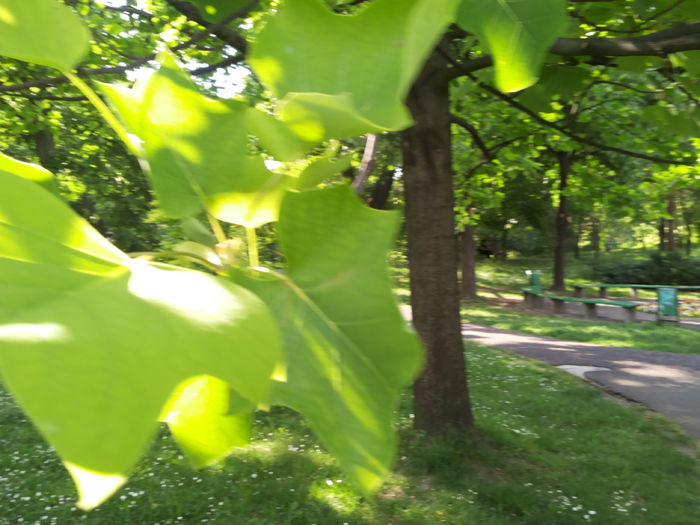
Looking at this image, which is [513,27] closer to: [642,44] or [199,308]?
[199,308]

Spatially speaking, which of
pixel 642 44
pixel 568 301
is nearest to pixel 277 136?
pixel 642 44

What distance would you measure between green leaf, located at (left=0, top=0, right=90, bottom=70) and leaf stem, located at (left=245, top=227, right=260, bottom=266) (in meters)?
0.14

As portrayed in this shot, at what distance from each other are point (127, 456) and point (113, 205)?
12740 mm

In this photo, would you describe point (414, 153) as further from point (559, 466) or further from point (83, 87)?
point (83, 87)

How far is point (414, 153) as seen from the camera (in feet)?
16.0

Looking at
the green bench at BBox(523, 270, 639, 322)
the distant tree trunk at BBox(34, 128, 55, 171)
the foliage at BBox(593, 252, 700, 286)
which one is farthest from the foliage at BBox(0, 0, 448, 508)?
the foliage at BBox(593, 252, 700, 286)

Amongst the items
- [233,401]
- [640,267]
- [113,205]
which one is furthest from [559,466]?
[640,267]

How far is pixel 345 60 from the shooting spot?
402 mm

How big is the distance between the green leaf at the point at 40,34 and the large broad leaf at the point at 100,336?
4.1 inches

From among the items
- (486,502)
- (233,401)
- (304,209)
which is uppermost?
(304,209)

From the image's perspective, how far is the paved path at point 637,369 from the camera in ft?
26.0

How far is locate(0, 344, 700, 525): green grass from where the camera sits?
4559 millimetres

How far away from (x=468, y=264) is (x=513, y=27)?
64.6 ft

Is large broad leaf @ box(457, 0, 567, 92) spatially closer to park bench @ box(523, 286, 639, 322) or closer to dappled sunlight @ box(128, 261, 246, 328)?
dappled sunlight @ box(128, 261, 246, 328)
